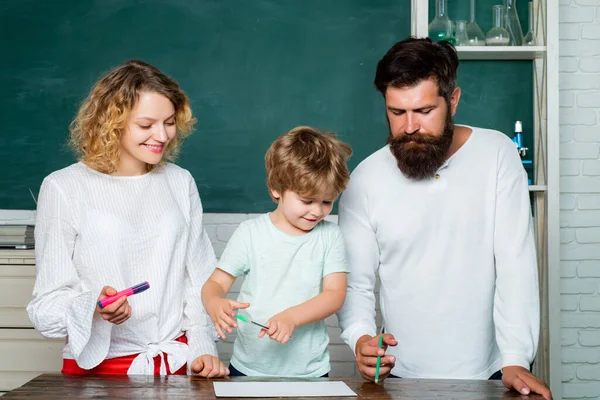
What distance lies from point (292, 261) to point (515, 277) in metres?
0.61

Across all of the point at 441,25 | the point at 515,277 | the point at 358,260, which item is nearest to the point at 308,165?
the point at 358,260

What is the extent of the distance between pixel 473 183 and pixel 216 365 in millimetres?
893

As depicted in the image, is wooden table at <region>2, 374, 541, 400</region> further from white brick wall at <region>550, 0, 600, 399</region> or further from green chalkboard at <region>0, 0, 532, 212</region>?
white brick wall at <region>550, 0, 600, 399</region>

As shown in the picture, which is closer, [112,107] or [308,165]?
[308,165]

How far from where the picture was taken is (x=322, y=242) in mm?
2174

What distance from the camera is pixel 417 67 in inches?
87.9

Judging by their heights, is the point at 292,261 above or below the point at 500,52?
below

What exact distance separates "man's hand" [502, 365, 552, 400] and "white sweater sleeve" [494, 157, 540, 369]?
0.15m

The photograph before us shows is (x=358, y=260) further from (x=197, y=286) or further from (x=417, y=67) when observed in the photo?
(x=417, y=67)

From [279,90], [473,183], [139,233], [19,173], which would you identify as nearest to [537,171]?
[279,90]

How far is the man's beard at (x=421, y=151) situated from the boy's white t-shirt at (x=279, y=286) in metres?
0.32

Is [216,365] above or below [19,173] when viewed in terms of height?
below

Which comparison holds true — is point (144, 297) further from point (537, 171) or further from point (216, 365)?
point (537, 171)

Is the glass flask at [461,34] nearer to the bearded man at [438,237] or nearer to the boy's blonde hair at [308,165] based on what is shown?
the bearded man at [438,237]
